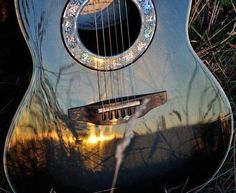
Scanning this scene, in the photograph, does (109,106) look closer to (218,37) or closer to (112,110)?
(112,110)

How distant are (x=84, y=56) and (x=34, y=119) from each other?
20 centimetres

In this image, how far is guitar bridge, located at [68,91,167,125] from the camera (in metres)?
1.28

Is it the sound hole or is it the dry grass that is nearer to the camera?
the sound hole

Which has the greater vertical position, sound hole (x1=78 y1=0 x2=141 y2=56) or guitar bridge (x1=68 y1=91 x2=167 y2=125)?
sound hole (x1=78 y1=0 x2=141 y2=56)

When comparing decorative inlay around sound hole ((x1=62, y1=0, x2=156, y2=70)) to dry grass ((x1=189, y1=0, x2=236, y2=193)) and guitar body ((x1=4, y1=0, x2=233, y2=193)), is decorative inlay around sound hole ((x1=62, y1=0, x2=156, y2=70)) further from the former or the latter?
dry grass ((x1=189, y1=0, x2=236, y2=193))

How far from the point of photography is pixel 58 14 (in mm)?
1229

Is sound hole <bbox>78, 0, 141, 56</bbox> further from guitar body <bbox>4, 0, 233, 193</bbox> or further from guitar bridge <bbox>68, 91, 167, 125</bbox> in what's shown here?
guitar bridge <bbox>68, 91, 167, 125</bbox>

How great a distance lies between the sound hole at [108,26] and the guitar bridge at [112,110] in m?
0.12

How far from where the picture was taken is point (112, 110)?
4.22ft

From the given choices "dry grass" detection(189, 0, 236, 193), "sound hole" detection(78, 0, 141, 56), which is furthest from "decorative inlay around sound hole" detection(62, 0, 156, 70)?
"dry grass" detection(189, 0, 236, 193)

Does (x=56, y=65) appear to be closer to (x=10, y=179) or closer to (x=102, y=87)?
(x=102, y=87)

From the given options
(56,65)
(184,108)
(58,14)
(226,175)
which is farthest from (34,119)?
(226,175)

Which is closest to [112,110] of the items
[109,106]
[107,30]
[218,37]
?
[109,106]

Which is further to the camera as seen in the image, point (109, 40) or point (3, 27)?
point (3, 27)
